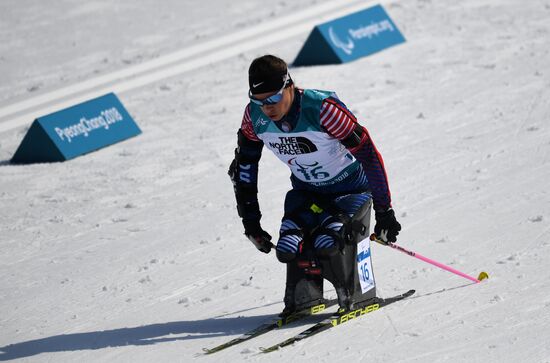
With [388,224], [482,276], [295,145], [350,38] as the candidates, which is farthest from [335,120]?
[350,38]

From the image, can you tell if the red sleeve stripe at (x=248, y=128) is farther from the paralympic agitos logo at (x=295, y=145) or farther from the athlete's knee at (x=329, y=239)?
the athlete's knee at (x=329, y=239)

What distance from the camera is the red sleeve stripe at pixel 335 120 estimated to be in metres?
5.50

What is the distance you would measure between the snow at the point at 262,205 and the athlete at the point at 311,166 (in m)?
0.58

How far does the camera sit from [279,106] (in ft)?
17.9

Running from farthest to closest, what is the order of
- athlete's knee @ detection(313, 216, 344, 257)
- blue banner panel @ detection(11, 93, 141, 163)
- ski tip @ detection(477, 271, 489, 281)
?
blue banner panel @ detection(11, 93, 141, 163) → ski tip @ detection(477, 271, 489, 281) → athlete's knee @ detection(313, 216, 344, 257)

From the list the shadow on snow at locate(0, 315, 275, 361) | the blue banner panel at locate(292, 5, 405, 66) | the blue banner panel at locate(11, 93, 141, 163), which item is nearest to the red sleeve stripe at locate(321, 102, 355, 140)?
the shadow on snow at locate(0, 315, 275, 361)

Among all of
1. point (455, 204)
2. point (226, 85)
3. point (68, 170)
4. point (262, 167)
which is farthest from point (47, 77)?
point (455, 204)

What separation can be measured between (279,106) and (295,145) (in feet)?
1.03

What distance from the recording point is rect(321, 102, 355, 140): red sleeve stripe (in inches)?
217

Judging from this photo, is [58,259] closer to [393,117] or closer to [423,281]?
[423,281]

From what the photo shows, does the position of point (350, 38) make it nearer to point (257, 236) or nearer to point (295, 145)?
point (257, 236)

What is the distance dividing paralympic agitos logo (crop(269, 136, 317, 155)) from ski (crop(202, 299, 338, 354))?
1078 mm

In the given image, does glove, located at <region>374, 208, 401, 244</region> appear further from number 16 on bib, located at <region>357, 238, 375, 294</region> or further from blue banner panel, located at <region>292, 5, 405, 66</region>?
blue banner panel, located at <region>292, 5, 405, 66</region>

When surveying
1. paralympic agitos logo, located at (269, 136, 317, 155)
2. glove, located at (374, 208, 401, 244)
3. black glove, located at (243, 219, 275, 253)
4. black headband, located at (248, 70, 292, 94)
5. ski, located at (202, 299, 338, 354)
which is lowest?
ski, located at (202, 299, 338, 354)
